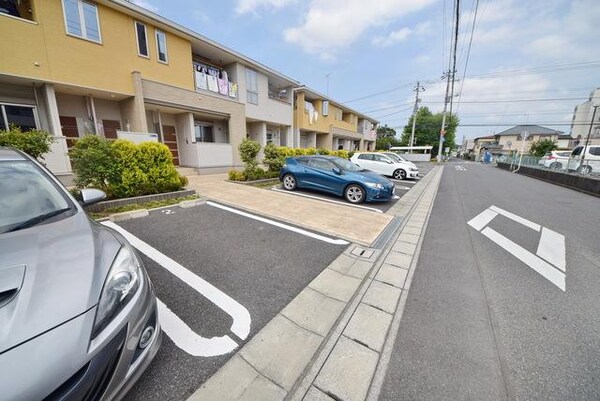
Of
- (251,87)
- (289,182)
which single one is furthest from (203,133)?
(289,182)

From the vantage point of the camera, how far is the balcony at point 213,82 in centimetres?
1165

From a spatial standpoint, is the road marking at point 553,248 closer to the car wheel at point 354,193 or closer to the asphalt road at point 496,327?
the asphalt road at point 496,327

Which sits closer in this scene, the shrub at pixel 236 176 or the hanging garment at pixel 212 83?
the shrub at pixel 236 176

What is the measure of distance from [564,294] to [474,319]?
1.47 meters

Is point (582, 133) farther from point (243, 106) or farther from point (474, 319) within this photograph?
point (474, 319)

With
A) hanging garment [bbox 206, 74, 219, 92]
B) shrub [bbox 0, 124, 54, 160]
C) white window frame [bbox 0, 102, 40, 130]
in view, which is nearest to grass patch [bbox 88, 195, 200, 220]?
shrub [bbox 0, 124, 54, 160]

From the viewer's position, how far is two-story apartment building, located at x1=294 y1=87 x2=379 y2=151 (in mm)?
19500

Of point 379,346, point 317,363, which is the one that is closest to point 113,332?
point 317,363

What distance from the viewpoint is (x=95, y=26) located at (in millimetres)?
8164

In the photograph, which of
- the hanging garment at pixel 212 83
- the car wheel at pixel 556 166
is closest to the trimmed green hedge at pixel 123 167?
the hanging garment at pixel 212 83

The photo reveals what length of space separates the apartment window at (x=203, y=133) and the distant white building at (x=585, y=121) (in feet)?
159

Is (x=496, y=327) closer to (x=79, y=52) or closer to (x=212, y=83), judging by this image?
(x=79, y=52)

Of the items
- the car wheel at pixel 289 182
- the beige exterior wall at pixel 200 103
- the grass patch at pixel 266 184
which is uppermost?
the beige exterior wall at pixel 200 103

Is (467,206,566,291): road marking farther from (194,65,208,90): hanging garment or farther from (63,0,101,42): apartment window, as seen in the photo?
(63,0,101,42): apartment window
